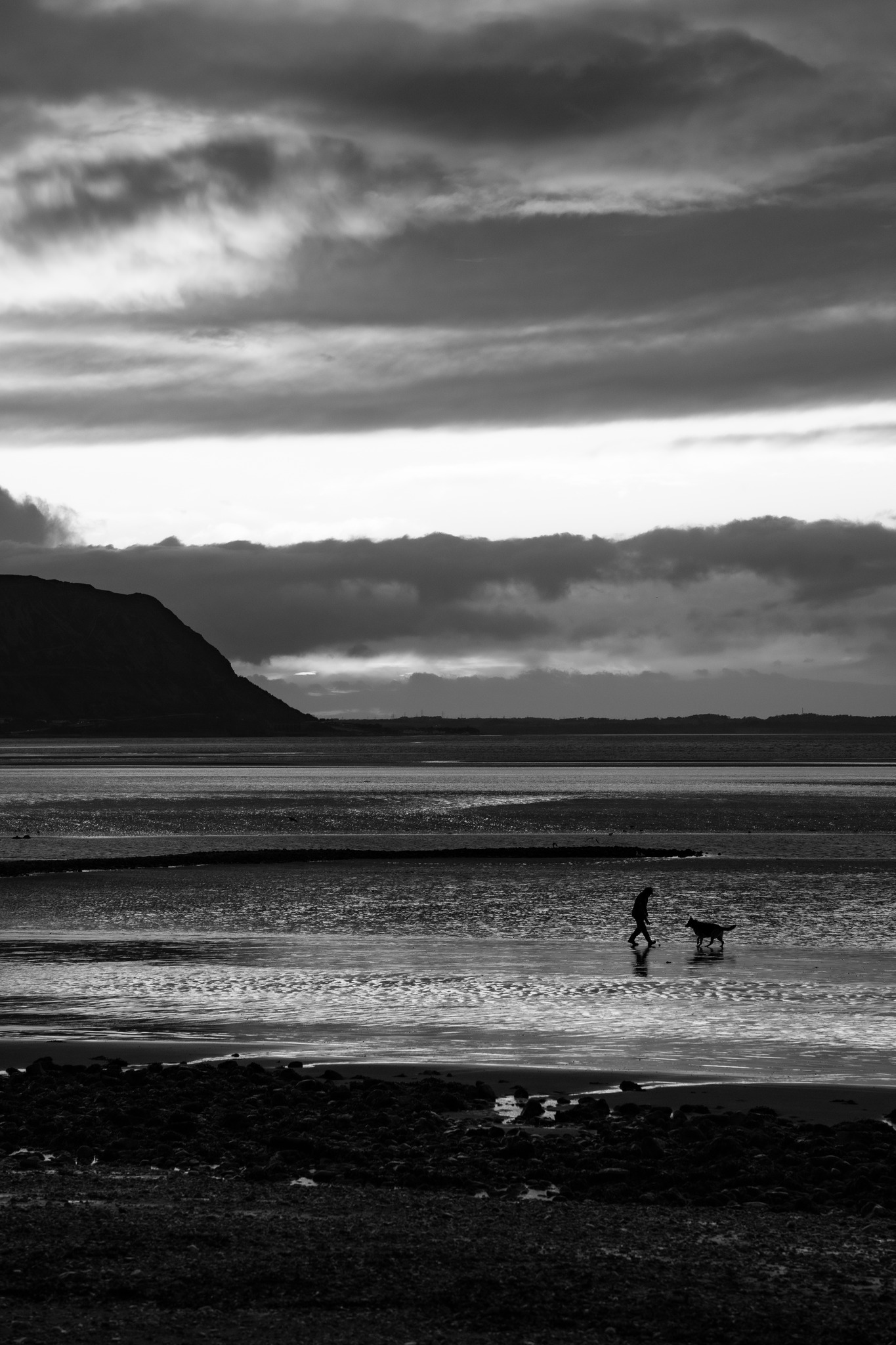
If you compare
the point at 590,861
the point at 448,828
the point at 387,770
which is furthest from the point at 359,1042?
the point at 387,770

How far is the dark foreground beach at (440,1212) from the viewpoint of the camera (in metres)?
8.30

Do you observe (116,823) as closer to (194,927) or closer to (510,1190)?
(194,927)

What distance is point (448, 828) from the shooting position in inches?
2381

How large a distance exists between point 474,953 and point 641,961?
3092mm

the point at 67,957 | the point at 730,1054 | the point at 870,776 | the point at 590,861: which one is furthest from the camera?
the point at 870,776

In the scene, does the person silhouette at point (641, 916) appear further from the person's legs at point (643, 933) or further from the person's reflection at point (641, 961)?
the person's reflection at point (641, 961)

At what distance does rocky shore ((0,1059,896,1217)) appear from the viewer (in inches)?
434

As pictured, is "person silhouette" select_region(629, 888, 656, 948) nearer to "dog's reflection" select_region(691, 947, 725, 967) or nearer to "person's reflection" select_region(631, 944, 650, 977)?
"person's reflection" select_region(631, 944, 650, 977)

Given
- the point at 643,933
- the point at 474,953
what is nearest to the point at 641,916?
the point at 643,933

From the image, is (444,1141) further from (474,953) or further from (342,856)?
(342,856)

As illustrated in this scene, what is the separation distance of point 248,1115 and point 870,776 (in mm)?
114215

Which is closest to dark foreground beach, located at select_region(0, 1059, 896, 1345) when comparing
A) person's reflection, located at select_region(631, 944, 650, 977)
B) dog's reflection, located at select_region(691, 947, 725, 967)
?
person's reflection, located at select_region(631, 944, 650, 977)

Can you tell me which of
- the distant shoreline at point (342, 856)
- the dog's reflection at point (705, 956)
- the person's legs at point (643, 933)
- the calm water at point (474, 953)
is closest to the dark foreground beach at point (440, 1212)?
the calm water at point (474, 953)

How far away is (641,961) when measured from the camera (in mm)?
25016
